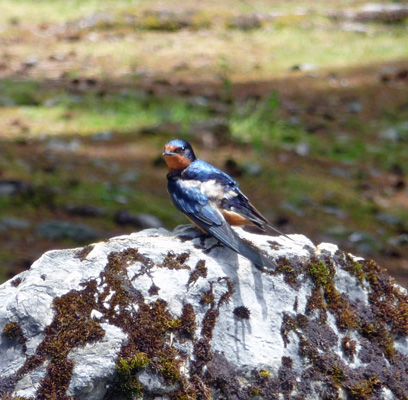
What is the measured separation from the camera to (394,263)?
6391 mm

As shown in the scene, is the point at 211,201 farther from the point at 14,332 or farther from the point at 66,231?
the point at 66,231

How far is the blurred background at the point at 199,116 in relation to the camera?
6.61m

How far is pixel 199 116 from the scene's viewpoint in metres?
9.06

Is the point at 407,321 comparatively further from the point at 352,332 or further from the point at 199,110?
the point at 199,110

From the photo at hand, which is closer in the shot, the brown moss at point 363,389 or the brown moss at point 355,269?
the brown moss at point 363,389

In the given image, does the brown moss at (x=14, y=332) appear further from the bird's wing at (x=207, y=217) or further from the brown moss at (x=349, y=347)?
the brown moss at (x=349, y=347)

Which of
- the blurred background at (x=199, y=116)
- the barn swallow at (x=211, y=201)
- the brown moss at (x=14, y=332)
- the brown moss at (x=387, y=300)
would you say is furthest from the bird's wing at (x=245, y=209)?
the blurred background at (x=199, y=116)

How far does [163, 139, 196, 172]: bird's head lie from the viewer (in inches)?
169

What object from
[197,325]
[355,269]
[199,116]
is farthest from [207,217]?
[199,116]

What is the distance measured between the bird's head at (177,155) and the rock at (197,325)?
852 millimetres

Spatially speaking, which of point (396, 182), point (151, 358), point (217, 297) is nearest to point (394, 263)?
point (396, 182)

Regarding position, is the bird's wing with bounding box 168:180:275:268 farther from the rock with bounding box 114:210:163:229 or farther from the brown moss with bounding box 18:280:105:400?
the rock with bounding box 114:210:163:229

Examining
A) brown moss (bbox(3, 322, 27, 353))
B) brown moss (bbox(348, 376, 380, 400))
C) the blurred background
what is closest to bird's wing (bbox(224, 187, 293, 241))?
brown moss (bbox(348, 376, 380, 400))

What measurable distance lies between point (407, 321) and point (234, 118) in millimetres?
5808
